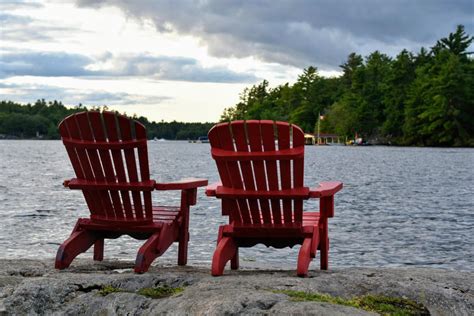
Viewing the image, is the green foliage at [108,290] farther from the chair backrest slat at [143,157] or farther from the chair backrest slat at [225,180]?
the chair backrest slat at [225,180]

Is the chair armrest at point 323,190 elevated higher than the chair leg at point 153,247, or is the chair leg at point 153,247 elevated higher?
the chair armrest at point 323,190

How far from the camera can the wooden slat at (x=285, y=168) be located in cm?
577

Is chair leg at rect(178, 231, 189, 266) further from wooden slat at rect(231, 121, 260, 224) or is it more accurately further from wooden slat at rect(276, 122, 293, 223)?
wooden slat at rect(276, 122, 293, 223)

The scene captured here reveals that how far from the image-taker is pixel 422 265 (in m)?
10.4

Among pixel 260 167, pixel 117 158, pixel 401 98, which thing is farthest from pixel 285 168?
pixel 401 98

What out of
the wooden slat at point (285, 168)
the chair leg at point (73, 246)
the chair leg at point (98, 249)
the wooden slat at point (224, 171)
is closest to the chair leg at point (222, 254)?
the wooden slat at point (224, 171)

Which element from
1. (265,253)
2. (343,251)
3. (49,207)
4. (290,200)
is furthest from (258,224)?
(49,207)

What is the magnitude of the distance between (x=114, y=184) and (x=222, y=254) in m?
1.15

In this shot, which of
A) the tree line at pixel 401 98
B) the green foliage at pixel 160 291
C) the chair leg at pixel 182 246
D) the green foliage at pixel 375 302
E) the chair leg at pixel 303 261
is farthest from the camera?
the tree line at pixel 401 98

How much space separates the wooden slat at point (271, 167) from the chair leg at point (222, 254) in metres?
0.44

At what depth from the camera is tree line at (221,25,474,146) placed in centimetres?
9606

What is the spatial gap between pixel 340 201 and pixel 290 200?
16.4 metres

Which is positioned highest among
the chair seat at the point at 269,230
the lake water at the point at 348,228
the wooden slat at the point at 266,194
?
the wooden slat at the point at 266,194

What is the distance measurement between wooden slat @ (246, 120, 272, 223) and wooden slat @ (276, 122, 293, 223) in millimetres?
148
